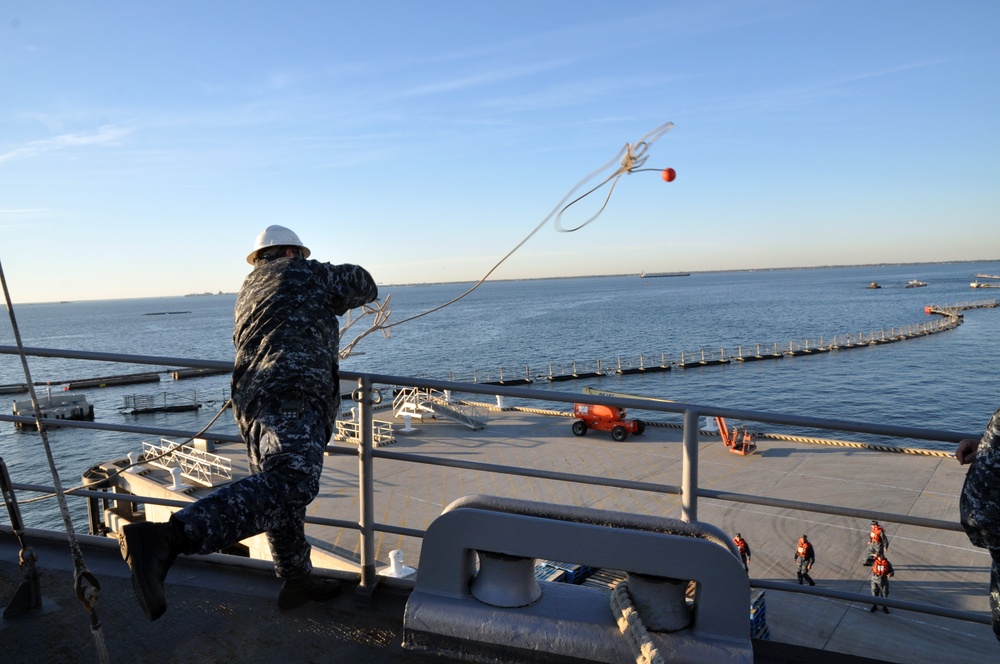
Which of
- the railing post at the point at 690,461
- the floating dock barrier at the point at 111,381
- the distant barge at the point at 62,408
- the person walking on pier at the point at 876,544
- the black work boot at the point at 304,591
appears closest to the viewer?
the railing post at the point at 690,461

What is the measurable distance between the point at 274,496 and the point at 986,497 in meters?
2.37

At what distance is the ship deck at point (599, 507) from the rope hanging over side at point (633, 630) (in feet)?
2.73

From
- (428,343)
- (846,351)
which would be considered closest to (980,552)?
(846,351)

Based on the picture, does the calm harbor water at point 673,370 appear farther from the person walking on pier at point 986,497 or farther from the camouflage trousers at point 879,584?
the person walking on pier at point 986,497

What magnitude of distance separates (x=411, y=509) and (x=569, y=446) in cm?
877

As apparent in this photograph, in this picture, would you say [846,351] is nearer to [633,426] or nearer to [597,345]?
[597,345]

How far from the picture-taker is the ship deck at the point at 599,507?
8.75 feet

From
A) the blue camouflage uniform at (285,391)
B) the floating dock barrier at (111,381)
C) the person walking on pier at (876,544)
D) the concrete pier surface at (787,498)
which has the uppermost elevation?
the blue camouflage uniform at (285,391)

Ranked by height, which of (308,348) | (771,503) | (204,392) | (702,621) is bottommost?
(204,392)

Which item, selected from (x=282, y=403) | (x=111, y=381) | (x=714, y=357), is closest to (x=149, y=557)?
(x=282, y=403)

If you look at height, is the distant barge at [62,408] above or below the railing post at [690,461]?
below

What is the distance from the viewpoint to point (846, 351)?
6412 cm

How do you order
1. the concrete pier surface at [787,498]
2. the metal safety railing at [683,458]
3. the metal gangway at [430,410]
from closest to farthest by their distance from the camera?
the metal safety railing at [683,458] → the concrete pier surface at [787,498] → the metal gangway at [430,410]

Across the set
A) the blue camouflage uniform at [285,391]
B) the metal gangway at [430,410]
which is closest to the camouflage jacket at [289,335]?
the blue camouflage uniform at [285,391]
